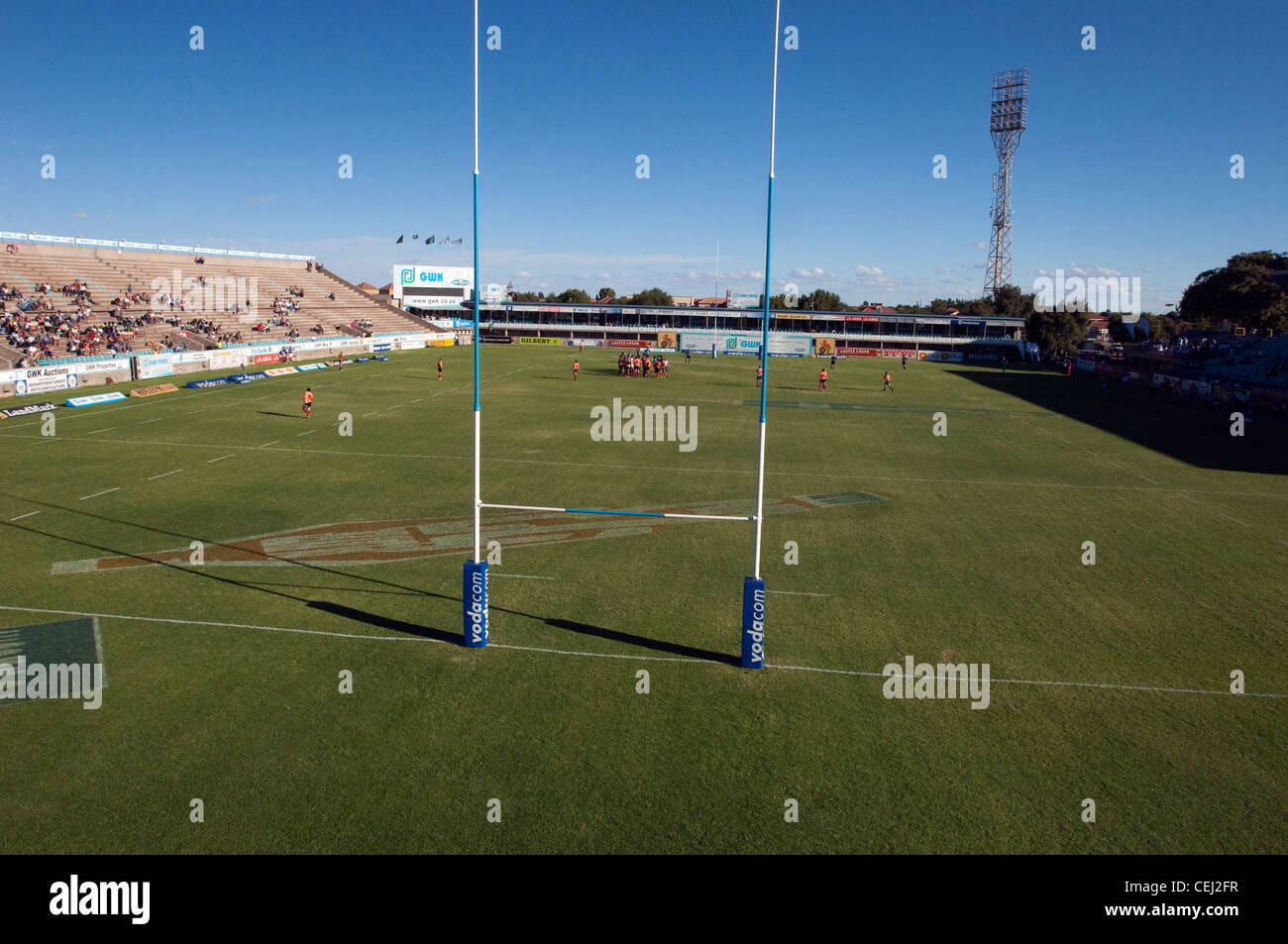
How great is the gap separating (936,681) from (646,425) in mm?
25049

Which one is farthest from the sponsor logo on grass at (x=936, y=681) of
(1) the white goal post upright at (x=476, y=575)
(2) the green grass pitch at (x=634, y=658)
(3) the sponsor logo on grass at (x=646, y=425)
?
(3) the sponsor logo on grass at (x=646, y=425)

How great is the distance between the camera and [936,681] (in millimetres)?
10992

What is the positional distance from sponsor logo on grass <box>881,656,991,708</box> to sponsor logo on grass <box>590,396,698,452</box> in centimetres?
1798

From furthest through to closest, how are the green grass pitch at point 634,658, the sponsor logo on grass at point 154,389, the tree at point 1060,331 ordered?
1. the tree at point 1060,331
2. the sponsor logo on grass at point 154,389
3. the green grass pitch at point 634,658

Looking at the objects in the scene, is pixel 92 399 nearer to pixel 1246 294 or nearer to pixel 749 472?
pixel 749 472

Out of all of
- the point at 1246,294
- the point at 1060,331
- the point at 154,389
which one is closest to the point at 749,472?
the point at 154,389

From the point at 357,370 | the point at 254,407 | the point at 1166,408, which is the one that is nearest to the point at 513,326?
the point at 357,370

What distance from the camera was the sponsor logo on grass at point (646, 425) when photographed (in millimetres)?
30953

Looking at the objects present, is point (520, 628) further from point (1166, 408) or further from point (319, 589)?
point (1166, 408)

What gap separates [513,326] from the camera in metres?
111
